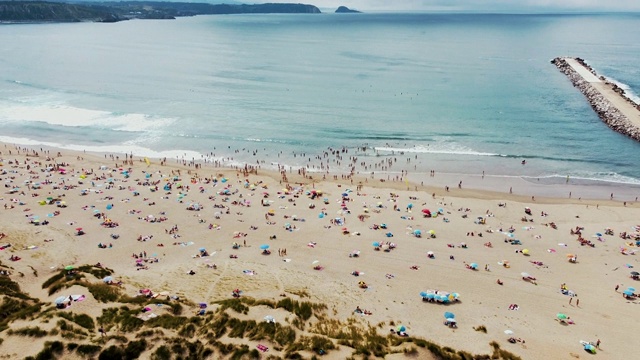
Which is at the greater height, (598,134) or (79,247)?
(598,134)

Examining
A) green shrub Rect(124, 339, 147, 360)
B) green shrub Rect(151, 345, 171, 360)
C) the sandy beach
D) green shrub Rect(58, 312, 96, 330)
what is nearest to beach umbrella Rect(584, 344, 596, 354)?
the sandy beach

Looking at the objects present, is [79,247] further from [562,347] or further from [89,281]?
[562,347]

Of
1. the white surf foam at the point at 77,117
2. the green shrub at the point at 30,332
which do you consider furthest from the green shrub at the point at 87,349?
the white surf foam at the point at 77,117

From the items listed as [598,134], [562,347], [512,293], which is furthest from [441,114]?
[562,347]

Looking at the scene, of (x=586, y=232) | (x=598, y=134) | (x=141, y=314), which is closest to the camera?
(x=141, y=314)

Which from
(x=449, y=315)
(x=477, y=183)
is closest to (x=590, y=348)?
(x=449, y=315)

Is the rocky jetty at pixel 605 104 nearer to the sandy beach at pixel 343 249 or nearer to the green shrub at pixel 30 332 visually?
the sandy beach at pixel 343 249
